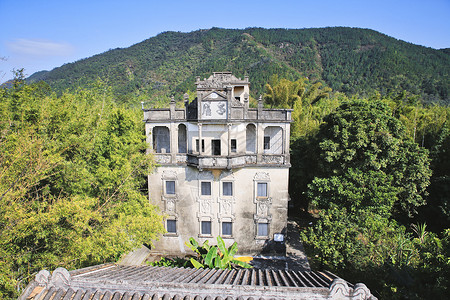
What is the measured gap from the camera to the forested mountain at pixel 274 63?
2496 inches

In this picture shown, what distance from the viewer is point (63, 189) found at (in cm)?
1347

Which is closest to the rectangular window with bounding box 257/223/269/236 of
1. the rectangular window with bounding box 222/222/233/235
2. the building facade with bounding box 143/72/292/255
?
the building facade with bounding box 143/72/292/255

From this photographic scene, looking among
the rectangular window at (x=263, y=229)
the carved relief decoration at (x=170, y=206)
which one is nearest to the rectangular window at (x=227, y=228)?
the rectangular window at (x=263, y=229)

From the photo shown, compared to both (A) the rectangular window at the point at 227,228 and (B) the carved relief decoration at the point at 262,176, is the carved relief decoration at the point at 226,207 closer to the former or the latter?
(A) the rectangular window at the point at 227,228

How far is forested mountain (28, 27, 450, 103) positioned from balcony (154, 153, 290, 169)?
119 ft

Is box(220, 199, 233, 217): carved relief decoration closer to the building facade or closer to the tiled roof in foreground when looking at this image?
the building facade

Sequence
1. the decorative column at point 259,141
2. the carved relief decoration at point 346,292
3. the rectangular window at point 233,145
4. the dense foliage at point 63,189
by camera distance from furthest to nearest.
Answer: the rectangular window at point 233,145 → the decorative column at point 259,141 → the dense foliage at point 63,189 → the carved relief decoration at point 346,292

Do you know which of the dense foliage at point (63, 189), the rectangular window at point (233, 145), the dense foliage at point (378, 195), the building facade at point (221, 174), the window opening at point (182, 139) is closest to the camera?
the dense foliage at point (63, 189)

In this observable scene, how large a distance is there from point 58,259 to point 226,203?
1017 cm

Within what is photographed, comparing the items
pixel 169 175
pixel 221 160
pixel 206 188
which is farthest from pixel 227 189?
pixel 169 175

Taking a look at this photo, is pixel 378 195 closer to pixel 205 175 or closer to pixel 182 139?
pixel 205 175

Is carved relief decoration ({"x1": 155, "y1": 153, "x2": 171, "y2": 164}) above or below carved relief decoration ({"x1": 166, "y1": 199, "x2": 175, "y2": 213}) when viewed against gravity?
above

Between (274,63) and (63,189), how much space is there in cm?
6198

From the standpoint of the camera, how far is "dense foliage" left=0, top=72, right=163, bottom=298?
31.0ft
